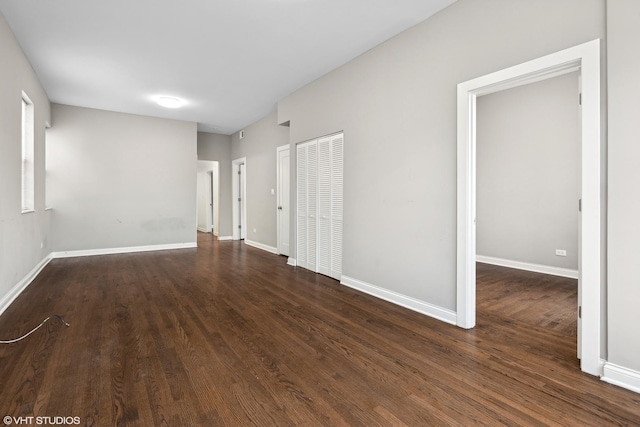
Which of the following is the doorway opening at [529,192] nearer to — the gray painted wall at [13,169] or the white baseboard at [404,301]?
the white baseboard at [404,301]

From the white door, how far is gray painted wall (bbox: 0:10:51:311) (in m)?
3.86

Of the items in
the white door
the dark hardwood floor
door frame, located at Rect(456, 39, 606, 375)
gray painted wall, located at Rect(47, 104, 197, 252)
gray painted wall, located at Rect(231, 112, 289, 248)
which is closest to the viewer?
the dark hardwood floor

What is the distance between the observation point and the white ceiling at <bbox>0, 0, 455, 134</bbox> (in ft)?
9.96

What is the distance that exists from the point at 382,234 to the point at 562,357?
6.32ft

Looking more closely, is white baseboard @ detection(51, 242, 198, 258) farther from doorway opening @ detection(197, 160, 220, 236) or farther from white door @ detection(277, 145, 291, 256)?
doorway opening @ detection(197, 160, 220, 236)

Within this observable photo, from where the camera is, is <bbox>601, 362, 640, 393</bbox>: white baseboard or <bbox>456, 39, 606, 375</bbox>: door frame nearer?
<bbox>601, 362, 640, 393</bbox>: white baseboard

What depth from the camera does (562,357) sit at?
7.57ft

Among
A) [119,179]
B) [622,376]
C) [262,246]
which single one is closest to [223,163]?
[119,179]

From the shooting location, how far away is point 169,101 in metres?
5.71

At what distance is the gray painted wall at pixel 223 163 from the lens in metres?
8.62

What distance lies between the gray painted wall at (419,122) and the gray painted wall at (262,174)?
8.83 feet

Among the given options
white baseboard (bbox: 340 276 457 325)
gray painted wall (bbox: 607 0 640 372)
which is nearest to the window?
white baseboard (bbox: 340 276 457 325)

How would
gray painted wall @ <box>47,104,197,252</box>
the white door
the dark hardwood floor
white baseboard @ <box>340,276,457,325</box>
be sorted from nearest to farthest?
the dark hardwood floor → white baseboard @ <box>340,276,457,325</box> → gray painted wall @ <box>47,104,197,252</box> → the white door

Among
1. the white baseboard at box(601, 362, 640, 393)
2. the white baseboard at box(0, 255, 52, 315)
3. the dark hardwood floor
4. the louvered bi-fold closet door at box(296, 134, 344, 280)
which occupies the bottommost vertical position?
the dark hardwood floor
